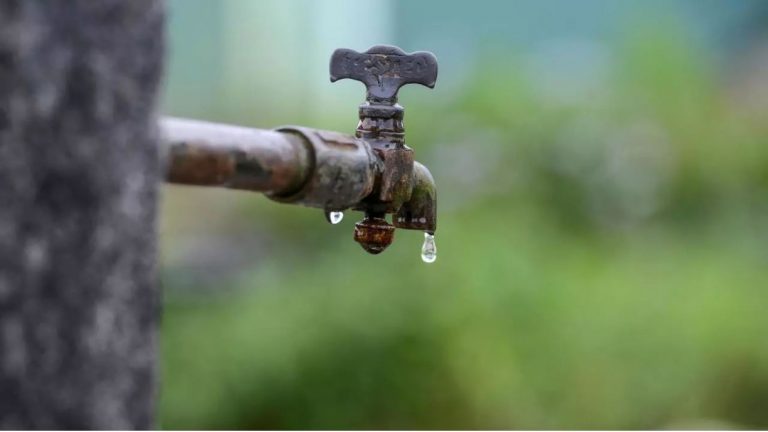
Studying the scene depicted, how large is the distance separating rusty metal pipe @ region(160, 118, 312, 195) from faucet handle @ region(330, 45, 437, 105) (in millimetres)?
372

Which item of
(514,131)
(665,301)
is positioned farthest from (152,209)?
(514,131)

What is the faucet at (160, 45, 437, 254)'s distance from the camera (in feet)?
4.12

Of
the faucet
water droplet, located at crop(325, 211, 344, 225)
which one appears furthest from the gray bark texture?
water droplet, located at crop(325, 211, 344, 225)

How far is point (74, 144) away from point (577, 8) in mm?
6843

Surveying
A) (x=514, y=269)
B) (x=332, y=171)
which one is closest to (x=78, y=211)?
(x=332, y=171)

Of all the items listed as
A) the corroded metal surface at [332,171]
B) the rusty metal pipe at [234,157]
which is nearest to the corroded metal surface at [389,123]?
the corroded metal surface at [332,171]

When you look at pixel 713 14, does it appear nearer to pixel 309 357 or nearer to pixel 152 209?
pixel 309 357

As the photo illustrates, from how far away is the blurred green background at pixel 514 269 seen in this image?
180 inches

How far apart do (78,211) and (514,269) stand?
3871mm

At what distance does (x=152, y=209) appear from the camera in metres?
1.03

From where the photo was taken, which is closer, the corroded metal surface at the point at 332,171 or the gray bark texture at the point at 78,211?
the gray bark texture at the point at 78,211

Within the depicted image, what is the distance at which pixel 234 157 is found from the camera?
4.20ft

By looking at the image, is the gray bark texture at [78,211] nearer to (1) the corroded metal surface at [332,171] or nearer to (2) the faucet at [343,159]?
(2) the faucet at [343,159]

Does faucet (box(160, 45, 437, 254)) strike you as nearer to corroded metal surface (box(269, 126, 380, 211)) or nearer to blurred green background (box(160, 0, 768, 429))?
corroded metal surface (box(269, 126, 380, 211))
